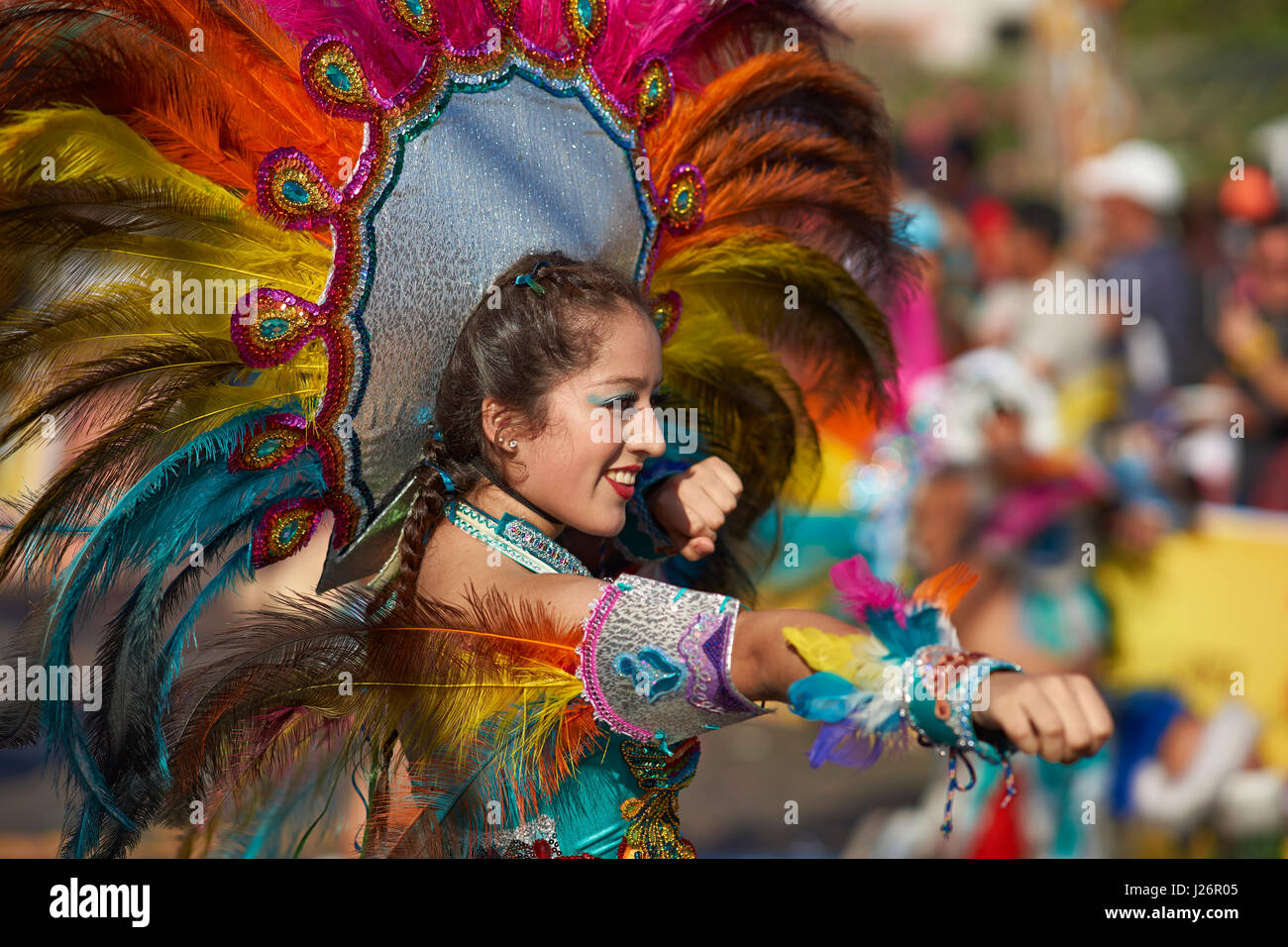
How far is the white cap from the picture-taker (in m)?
6.37

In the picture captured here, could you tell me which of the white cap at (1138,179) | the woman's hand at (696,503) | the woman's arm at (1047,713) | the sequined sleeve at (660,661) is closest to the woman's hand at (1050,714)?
the woman's arm at (1047,713)

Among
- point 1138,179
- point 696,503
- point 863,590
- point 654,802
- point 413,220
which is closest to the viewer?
point 863,590

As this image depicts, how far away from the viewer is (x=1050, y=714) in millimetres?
1390

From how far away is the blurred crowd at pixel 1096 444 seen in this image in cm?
467

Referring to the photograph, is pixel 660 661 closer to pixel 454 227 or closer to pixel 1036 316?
pixel 454 227

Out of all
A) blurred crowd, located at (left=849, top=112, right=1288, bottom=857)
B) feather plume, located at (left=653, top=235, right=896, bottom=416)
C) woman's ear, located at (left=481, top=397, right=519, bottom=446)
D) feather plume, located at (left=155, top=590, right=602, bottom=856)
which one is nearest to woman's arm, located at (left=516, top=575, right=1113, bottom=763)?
feather plume, located at (left=155, top=590, right=602, bottom=856)

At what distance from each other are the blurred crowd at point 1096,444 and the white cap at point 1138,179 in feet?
0.04

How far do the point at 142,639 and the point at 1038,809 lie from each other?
3.68 m

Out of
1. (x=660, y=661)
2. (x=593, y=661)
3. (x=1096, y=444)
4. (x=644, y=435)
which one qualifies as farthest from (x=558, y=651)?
(x=1096, y=444)

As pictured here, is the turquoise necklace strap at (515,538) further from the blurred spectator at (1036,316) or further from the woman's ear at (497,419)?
the blurred spectator at (1036,316)

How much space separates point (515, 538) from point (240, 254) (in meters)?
0.64

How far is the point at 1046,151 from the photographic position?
8.32 meters
